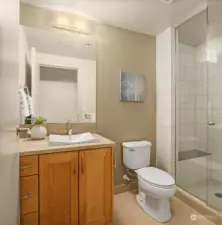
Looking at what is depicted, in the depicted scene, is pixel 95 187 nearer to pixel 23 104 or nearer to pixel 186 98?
pixel 23 104

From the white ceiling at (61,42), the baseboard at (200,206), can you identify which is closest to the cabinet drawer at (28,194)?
the white ceiling at (61,42)

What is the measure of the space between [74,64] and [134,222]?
1.80 meters

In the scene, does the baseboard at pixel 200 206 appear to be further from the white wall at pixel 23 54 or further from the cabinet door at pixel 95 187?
the white wall at pixel 23 54

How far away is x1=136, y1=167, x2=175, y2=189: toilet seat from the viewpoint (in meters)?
1.61

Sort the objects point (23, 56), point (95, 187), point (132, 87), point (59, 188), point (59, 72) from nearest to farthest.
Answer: point (59, 188) → point (95, 187) → point (23, 56) → point (59, 72) → point (132, 87)

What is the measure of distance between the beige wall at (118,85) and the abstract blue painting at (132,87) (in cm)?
6

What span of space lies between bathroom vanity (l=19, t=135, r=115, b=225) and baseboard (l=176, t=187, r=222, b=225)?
0.98m

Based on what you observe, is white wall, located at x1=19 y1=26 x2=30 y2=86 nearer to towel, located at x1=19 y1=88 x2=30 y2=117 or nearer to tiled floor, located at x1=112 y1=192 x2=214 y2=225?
towel, located at x1=19 y1=88 x2=30 y2=117

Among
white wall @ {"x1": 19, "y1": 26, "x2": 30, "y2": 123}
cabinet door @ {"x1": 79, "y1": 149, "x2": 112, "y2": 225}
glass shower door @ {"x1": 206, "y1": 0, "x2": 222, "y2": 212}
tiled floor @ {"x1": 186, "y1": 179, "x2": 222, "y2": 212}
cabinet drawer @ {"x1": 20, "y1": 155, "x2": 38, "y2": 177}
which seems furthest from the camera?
glass shower door @ {"x1": 206, "y1": 0, "x2": 222, "y2": 212}

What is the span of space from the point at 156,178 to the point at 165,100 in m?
1.06

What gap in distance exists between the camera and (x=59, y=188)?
4.49ft

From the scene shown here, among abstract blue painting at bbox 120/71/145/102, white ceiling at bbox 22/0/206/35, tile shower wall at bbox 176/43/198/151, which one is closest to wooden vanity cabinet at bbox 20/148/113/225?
abstract blue painting at bbox 120/71/145/102

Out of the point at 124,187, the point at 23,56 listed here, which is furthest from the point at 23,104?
the point at 124,187

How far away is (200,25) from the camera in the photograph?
6.68 ft
